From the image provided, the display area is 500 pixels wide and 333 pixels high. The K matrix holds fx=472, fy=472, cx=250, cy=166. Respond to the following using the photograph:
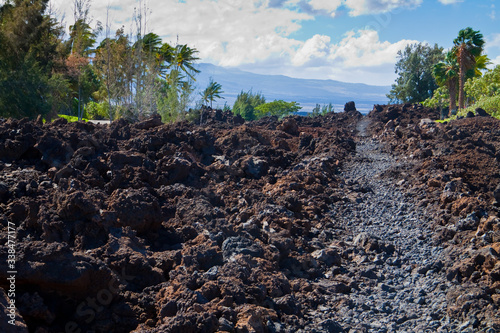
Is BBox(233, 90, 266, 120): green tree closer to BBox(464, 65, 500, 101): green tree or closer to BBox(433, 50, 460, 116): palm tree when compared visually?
BBox(433, 50, 460, 116): palm tree

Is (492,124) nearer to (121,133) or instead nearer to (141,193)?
(121,133)

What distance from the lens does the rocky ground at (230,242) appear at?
4559 millimetres

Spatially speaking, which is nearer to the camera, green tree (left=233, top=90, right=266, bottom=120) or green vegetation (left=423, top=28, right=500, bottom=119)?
green vegetation (left=423, top=28, right=500, bottom=119)

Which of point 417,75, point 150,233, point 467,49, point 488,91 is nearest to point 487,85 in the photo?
point 488,91

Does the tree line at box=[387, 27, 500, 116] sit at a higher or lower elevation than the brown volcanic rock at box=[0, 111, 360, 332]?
higher

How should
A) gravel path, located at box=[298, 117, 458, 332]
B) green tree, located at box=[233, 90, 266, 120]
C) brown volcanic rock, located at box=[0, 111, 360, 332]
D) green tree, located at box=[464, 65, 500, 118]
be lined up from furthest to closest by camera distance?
1. green tree, located at box=[233, 90, 266, 120]
2. green tree, located at box=[464, 65, 500, 118]
3. gravel path, located at box=[298, 117, 458, 332]
4. brown volcanic rock, located at box=[0, 111, 360, 332]

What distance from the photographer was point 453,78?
40469mm

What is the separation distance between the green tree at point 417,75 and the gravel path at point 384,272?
46.0 m

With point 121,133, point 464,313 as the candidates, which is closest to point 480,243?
point 464,313

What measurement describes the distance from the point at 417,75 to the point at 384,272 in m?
52.4

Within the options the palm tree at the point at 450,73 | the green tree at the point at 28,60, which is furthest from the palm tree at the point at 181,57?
the palm tree at the point at 450,73

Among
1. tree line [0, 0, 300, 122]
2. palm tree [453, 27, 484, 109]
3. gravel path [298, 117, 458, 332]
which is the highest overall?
palm tree [453, 27, 484, 109]

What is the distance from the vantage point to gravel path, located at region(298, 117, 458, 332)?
17.9 ft

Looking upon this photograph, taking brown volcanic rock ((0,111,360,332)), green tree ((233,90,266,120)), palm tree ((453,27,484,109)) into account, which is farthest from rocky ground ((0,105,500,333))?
green tree ((233,90,266,120))
